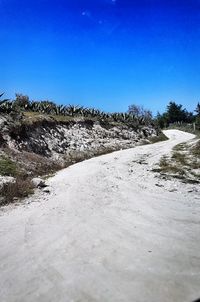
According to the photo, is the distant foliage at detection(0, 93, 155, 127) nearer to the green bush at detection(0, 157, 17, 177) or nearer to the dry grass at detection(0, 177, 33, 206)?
the green bush at detection(0, 157, 17, 177)

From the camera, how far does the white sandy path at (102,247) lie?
7.25m

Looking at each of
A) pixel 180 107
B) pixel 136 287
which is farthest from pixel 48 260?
pixel 180 107

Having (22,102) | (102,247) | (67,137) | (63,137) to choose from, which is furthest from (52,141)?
(102,247)

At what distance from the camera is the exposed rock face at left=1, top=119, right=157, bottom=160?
29.9m

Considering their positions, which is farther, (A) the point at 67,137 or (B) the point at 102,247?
(A) the point at 67,137

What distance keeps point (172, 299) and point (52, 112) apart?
131 ft

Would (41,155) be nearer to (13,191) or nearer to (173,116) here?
(13,191)

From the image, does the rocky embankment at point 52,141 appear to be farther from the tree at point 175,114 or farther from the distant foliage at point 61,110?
the tree at point 175,114

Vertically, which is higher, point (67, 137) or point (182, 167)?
point (67, 137)

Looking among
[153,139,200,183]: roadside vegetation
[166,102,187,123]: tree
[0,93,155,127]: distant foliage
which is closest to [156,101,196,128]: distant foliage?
[166,102,187,123]: tree

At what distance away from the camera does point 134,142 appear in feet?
160

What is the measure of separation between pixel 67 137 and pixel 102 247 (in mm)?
28752

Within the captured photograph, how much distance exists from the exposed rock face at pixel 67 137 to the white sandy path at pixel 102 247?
13320mm

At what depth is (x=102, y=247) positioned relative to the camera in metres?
9.72
